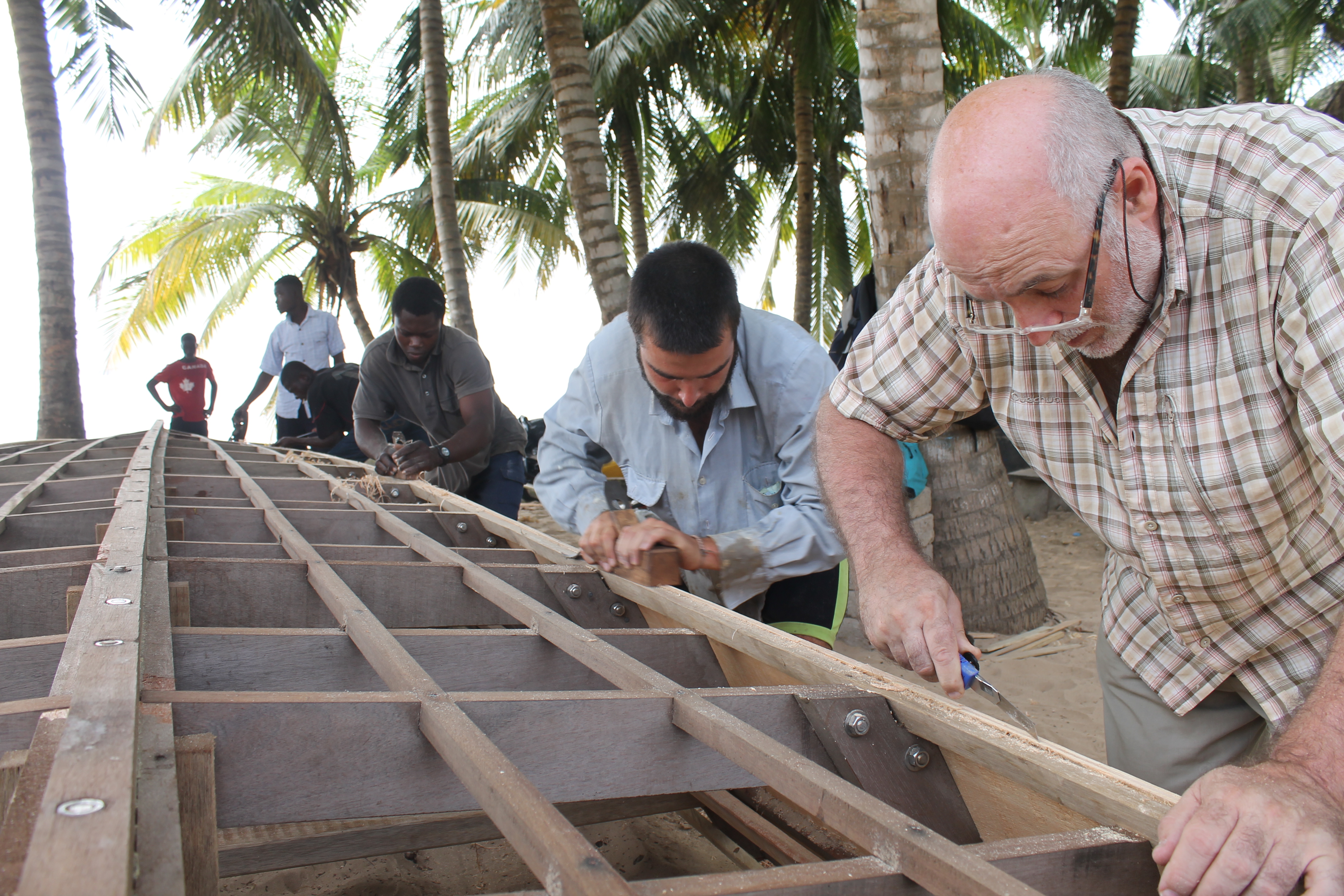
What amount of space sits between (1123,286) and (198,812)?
169 centimetres

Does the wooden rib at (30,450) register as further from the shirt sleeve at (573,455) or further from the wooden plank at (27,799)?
the wooden plank at (27,799)

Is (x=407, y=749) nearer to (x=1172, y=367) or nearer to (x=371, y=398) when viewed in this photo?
(x=1172, y=367)

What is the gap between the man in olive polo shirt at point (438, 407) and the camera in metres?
4.98

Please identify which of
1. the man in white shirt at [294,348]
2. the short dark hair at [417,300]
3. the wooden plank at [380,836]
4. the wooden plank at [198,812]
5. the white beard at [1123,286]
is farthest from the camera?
the man in white shirt at [294,348]

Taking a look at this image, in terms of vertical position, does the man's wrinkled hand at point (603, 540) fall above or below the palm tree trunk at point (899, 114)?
below

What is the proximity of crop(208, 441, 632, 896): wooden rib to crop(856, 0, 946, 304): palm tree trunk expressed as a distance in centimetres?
327

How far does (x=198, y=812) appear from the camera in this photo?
1.18 meters

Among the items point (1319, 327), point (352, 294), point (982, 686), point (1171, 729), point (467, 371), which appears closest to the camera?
point (1319, 327)

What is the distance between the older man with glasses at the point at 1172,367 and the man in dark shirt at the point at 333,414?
649cm

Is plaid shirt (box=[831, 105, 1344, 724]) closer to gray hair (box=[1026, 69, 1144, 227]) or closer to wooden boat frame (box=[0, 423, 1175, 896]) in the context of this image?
gray hair (box=[1026, 69, 1144, 227])

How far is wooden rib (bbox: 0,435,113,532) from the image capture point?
3.44 meters

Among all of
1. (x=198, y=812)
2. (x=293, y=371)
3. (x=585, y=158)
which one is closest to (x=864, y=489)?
(x=198, y=812)

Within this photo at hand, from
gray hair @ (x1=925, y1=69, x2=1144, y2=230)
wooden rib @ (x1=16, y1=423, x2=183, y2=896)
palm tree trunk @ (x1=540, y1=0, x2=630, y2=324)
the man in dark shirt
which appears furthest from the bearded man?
the man in dark shirt

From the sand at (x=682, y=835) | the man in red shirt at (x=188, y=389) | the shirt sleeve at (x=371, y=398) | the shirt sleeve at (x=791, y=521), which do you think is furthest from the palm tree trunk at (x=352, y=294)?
the shirt sleeve at (x=791, y=521)
